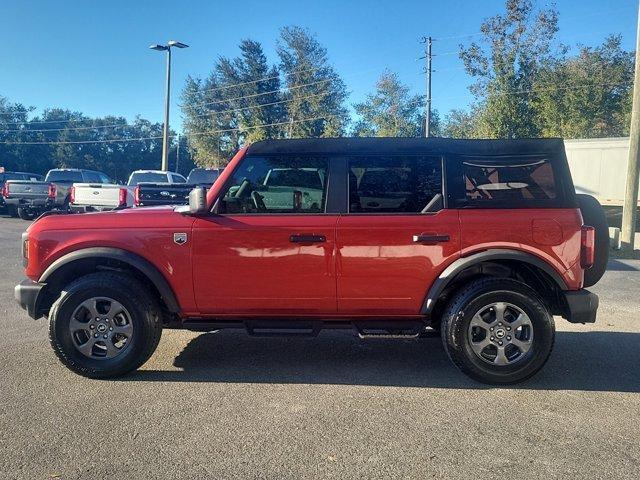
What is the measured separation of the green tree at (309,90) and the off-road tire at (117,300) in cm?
4053

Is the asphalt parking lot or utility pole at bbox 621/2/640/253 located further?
utility pole at bbox 621/2/640/253

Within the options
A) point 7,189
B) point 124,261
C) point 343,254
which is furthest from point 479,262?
point 7,189

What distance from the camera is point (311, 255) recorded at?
414cm

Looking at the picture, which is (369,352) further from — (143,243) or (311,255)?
(143,243)

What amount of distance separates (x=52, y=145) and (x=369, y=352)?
3122 inches

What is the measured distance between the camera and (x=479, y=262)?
4.10 m

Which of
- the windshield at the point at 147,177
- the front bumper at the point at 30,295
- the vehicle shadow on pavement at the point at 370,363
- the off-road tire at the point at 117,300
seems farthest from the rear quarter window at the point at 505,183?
the windshield at the point at 147,177

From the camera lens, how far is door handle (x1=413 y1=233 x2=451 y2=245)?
13.5 feet

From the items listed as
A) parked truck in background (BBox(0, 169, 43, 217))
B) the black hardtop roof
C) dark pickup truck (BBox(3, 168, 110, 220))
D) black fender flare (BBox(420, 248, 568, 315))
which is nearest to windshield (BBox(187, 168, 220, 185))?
dark pickup truck (BBox(3, 168, 110, 220))

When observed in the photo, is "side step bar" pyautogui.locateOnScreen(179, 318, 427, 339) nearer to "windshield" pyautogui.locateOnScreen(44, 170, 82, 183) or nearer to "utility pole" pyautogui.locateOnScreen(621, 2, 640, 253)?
"utility pole" pyautogui.locateOnScreen(621, 2, 640, 253)

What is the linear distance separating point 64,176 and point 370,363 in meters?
19.2

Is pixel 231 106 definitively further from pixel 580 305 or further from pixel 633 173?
pixel 580 305

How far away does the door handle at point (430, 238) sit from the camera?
13.5ft

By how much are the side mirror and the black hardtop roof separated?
0.54 meters
